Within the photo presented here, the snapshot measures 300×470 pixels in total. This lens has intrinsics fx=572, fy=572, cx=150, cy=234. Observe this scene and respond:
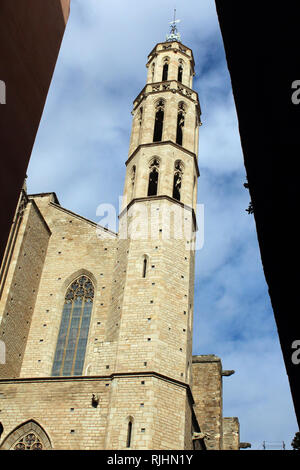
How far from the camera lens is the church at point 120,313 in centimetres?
1280

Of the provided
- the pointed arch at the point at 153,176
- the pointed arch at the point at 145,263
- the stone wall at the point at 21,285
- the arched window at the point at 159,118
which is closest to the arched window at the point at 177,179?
the pointed arch at the point at 153,176

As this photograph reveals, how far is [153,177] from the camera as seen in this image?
1852cm

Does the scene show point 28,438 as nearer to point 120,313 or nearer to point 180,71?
point 120,313

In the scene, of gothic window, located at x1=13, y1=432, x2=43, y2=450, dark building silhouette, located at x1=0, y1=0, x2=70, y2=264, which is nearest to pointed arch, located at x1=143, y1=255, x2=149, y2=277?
gothic window, located at x1=13, y1=432, x2=43, y2=450

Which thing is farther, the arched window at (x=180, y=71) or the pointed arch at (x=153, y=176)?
the arched window at (x=180, y=71)

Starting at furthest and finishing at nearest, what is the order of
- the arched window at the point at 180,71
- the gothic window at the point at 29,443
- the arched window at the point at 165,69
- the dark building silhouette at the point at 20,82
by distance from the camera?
the arched window at the point at 180,71 → the arched window at the point at 165,69 → the gothic window at the point at 29,443 → the dark building silhouette at the point at 20,82

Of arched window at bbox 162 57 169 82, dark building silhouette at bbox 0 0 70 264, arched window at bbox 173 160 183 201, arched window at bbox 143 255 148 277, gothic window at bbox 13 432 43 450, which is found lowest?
gothic window at bbox 13 432 43 450

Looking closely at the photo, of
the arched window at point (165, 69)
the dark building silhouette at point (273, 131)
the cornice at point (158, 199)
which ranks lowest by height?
the dark building silhouette at point (273, 131)

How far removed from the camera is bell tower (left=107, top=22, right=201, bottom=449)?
503 inches

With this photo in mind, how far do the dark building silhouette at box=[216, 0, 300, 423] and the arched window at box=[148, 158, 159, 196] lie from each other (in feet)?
49.6

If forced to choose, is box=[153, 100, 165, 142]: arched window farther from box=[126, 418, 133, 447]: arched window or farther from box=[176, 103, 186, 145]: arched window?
box=[126, 418, 133, 447]: arched window

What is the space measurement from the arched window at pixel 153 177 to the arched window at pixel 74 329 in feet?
11.6

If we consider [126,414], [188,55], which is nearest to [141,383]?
[126,414]

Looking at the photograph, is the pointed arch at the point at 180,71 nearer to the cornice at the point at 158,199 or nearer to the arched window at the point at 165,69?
the arched window at the point at 165,69
